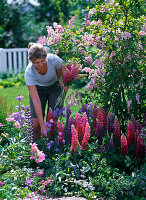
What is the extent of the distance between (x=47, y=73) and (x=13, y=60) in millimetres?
7425

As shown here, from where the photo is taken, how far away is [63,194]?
2.84 m

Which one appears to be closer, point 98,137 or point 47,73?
point 98,137

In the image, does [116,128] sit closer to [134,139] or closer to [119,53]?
[134,139]

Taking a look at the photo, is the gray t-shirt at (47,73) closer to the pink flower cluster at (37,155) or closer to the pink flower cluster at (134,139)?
the pink flower cluster at (37,155)

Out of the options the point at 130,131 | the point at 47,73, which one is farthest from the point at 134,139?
the point at 47,73

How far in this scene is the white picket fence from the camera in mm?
10578

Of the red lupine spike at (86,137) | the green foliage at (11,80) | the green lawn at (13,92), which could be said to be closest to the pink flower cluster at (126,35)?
the red lupine spike at (86,137)

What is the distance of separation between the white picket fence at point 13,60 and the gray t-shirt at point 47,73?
6.73 meters

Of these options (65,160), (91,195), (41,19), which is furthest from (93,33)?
(41,19)

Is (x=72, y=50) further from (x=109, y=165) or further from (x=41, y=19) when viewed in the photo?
(x=41, y=19)

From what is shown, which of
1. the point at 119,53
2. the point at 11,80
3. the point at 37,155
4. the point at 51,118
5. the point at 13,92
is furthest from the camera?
the point at 11,80

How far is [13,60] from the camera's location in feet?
36.1

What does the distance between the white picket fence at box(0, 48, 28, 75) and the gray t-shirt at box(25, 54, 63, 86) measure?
22.1 feet

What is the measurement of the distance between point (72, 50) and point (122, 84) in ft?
2.83
